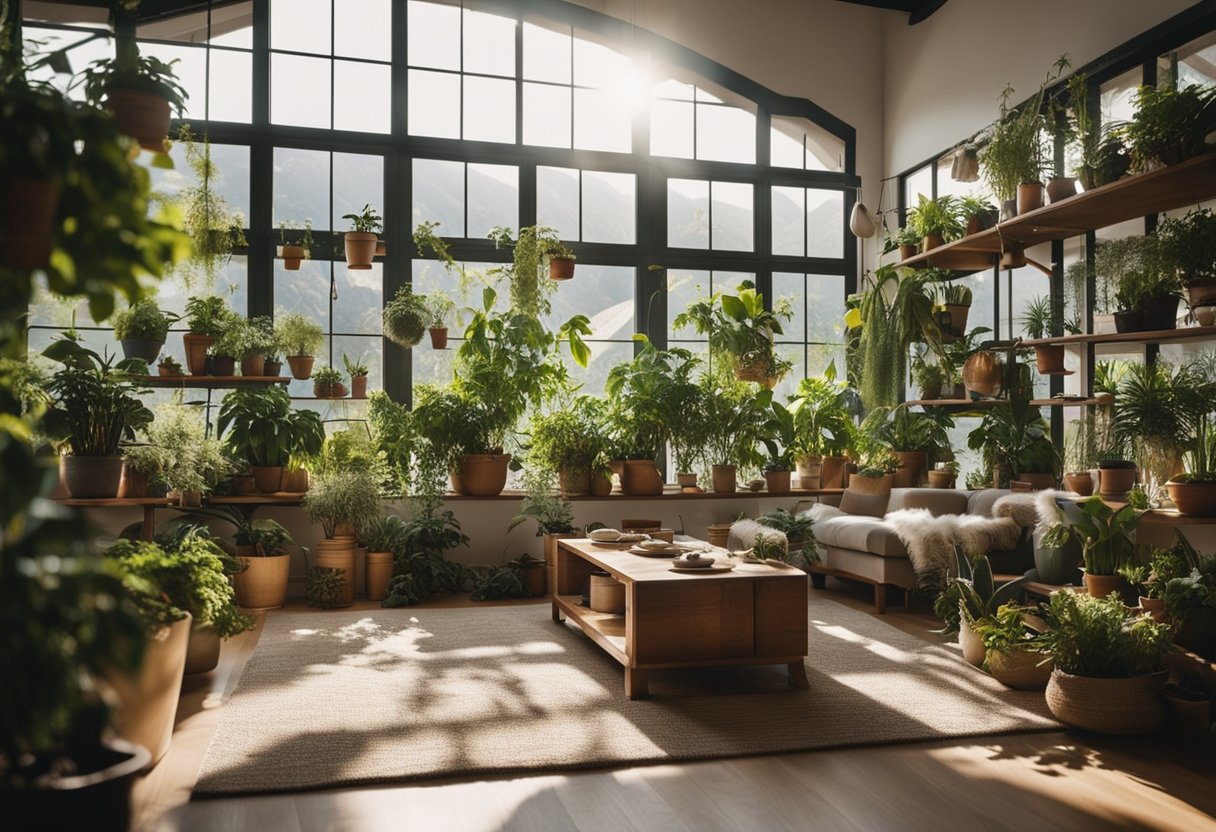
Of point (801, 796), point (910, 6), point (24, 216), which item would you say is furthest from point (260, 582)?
point (910, 6)

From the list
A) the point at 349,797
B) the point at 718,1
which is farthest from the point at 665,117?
the point at 349,797

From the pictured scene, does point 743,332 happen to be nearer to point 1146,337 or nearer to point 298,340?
point 1146,337

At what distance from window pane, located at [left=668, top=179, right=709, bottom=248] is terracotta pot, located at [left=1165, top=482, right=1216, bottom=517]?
429 cm

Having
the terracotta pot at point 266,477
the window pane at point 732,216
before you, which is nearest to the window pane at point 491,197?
the window pane at point 732,216

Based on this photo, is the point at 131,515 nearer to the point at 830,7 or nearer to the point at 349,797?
the point at 349,797

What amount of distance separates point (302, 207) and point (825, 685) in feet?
16.6

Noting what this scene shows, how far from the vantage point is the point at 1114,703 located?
142 inches

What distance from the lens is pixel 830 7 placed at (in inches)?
325

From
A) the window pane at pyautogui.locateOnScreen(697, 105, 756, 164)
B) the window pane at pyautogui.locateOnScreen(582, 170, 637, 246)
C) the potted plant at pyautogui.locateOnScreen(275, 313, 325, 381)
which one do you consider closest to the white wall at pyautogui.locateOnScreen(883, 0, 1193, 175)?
the window pane at pyautogui.locateOnScreen(697, 105, 756, 164)

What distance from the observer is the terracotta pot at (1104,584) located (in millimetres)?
4402

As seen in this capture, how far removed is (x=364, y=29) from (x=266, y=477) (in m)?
3.45

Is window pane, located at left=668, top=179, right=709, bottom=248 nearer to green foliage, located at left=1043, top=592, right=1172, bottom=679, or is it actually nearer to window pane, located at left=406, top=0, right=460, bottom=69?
window pane, located at left=406, top=0, right=460, bottom=69

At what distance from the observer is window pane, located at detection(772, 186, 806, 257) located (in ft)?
27.0

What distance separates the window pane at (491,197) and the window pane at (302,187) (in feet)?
3.11
